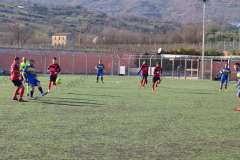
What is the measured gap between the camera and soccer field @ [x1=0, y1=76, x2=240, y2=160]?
11211 mm

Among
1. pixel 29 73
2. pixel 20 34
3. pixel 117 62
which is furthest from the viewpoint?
pixel 20 34

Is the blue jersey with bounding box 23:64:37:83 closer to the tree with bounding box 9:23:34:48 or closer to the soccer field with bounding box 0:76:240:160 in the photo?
the soccer field with bounding box 0:76:240:160

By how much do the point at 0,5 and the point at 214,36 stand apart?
70.6 m

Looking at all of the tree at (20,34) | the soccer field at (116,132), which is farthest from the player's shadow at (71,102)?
the tree at (20,34)

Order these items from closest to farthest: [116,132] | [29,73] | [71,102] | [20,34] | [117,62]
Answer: [116,132], [71,102], [29,73], [117,62], [20,34]

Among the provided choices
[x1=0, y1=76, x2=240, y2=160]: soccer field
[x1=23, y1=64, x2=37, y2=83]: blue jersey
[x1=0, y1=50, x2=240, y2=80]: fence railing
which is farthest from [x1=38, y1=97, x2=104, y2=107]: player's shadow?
[x1=0, y1=50, x2=240, y2=80]: fence railing

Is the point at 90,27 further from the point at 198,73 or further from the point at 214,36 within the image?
the point at 198,73

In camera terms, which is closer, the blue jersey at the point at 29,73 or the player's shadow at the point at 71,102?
the player's shadow at the point at 71,102

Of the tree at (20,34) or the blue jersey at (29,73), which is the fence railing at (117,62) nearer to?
the tree at (20,34)

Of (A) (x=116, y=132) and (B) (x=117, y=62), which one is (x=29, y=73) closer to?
(A) (x=116, y=132)

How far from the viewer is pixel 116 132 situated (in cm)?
1414

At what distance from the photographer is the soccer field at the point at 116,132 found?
36.8 ft

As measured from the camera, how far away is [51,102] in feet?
75.5

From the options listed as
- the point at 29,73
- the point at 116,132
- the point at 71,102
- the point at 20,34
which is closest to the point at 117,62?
the point at 29,73
